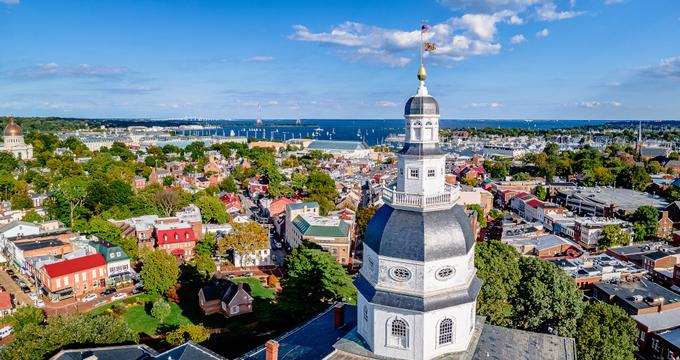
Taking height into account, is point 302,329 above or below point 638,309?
above

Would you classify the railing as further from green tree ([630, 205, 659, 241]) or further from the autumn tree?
green tree ([630, 205, 659, 241])

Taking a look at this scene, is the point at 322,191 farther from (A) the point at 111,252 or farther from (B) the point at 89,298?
(B) the point at 89,298

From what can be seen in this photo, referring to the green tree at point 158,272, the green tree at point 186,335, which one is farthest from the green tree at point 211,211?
the green tree at point 186,335

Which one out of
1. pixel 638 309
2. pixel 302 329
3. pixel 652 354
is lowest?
pixel 652 354

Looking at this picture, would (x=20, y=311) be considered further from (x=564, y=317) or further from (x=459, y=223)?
(x=564, y=317)

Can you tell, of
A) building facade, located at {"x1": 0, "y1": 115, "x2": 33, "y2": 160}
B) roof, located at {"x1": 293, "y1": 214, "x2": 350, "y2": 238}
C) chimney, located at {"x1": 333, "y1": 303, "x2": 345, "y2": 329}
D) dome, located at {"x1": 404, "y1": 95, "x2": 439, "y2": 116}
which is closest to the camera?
dome, located at {"x1": 404, "y1": 95, "x2": 439, "y2": 116}

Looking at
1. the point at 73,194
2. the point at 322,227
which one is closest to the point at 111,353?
the point at 322,227

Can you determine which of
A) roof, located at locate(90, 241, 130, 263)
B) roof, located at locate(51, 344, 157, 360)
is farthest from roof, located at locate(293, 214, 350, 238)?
roof, located at locate(51, 344, 157, 360)

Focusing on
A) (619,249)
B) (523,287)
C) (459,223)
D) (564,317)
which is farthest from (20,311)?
(619,249)
